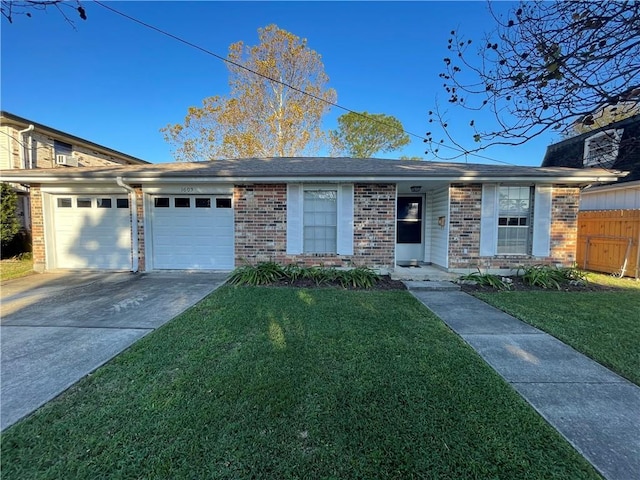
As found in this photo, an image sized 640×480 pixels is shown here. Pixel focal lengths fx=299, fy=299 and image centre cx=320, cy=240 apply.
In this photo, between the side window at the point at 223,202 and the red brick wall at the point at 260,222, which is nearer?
the red brick wall at the point at 260,222

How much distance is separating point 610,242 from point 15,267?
56.3ft

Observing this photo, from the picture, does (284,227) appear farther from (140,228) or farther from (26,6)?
(26,6)

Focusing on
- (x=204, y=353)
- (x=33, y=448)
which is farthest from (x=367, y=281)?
(x=33, y=448)

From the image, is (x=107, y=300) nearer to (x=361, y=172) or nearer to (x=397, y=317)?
(x=397, y=317)

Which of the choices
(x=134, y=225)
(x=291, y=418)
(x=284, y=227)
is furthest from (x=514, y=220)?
(x=134, y=225)

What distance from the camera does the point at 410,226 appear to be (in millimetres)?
9086

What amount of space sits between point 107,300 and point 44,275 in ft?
13.1

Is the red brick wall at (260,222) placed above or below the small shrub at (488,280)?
above

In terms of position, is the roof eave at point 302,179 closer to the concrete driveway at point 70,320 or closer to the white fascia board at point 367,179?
the white fascia board at point 367,179

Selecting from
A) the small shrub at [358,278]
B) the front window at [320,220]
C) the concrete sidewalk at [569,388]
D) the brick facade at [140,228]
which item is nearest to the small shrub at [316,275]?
the small shrub at [358,278]

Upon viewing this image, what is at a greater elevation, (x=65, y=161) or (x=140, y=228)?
(x=65, y=161)

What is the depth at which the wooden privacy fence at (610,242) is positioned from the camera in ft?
26.3

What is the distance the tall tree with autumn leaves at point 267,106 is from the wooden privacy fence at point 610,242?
12.9m

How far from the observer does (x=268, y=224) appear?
7.80m
